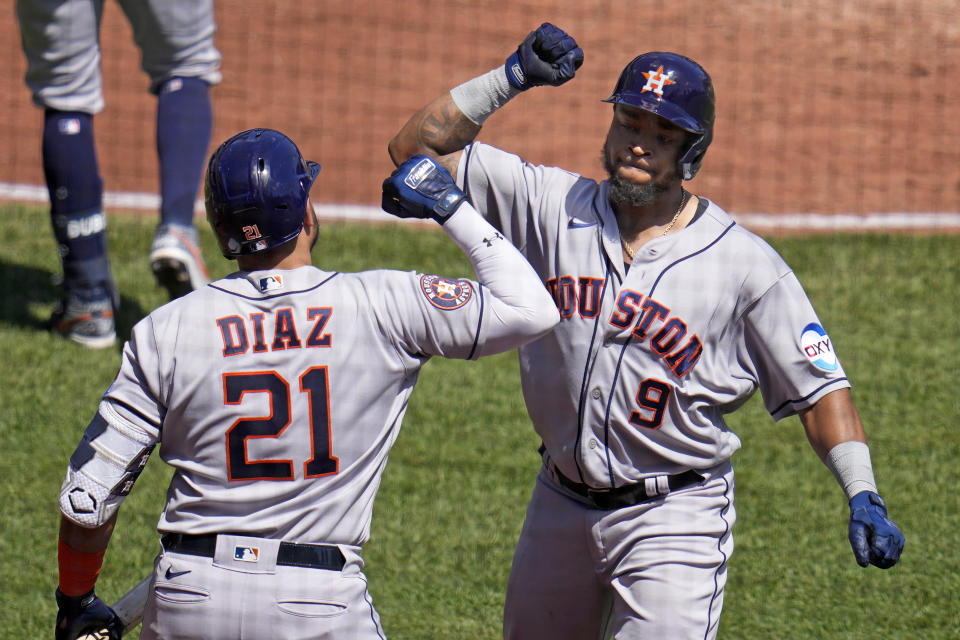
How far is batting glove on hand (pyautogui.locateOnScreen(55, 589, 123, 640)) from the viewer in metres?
3.33

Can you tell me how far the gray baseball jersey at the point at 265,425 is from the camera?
3002mm

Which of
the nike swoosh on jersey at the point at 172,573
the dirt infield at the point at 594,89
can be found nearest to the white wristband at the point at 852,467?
the nike swoosh on jersey at the point at 172,573

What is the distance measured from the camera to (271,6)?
12023 millimetres

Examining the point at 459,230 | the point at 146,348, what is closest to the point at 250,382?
the point at 146,348

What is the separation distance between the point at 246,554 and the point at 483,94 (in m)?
1.60

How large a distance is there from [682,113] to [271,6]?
9035mm

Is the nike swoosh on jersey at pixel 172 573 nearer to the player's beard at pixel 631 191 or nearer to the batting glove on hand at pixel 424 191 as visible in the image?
the batting glove on hand at pixel 424 191

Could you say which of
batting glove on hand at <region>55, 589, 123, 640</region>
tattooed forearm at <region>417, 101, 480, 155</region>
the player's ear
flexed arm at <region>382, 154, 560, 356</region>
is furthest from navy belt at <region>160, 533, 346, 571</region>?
tattooed forearm at <region>417, 101, 480, 155</region>

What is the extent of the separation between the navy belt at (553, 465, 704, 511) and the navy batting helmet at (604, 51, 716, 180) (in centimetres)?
88

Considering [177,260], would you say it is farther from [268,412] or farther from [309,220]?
[268,412]

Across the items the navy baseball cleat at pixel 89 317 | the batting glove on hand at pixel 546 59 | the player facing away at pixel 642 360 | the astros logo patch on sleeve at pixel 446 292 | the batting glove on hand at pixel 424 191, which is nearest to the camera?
the astros logo patch on sleeve at pixel 446 292

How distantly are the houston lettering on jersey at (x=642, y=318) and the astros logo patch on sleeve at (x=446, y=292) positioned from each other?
24.5 inches

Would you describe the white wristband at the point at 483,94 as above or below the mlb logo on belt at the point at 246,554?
above

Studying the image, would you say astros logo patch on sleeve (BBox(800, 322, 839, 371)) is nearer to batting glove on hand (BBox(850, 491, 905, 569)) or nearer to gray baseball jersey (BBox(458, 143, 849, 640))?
gray baseball jersey (BBox(458, 143, 849, 640))
